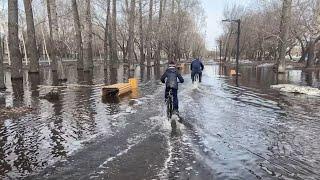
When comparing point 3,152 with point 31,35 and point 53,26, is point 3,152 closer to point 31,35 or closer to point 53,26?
point 31,35

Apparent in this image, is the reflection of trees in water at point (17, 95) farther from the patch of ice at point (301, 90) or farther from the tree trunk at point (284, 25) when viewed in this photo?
the tree trunk at point (284, 25)

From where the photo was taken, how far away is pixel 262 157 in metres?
8.62

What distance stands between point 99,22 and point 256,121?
45.7 meters

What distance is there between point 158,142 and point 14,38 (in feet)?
63.1

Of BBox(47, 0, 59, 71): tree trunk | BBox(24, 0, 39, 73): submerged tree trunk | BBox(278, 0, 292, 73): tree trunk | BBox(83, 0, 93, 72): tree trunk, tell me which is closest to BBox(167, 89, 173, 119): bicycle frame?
BBox(47, 0, 59, 71): tree trunk

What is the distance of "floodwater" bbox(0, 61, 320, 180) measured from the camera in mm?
7633

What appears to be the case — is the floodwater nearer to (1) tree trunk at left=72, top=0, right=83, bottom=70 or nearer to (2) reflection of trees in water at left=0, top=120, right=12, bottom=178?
(2) reflection of trees in water at left=0, top=120, right=12, bottom=178

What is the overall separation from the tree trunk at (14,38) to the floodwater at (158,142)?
9831 mm

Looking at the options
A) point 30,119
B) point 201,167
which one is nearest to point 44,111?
point 30,119

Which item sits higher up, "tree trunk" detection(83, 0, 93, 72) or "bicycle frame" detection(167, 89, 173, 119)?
"tree trunk" detection(83, 0, 93, 72)

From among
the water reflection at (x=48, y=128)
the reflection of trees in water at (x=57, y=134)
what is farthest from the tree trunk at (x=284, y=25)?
the reflection of trees in water at (x=57, y=134)

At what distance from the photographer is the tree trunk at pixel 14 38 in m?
24.6

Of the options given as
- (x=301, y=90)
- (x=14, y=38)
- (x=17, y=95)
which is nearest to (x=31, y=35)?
(x=14, y=38)

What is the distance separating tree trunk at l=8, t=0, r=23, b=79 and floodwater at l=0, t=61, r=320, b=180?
32.3 feet
